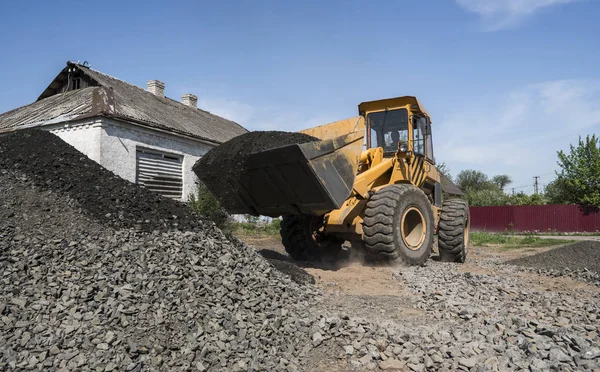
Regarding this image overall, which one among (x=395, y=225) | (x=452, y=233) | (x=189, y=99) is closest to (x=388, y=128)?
(x=395, y=225)

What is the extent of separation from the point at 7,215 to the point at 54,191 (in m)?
0.81

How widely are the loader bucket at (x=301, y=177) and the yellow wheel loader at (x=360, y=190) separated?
15 millimetres

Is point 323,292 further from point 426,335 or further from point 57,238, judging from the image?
point 57,238

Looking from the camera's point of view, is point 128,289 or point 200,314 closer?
point 200,314

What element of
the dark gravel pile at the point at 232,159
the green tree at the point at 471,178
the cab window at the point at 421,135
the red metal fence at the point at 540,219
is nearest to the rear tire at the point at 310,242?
the dark gravel pile at the point at 232,159

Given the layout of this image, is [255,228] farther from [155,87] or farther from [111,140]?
[155,87]

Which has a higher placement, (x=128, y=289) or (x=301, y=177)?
(x=301, y=177)

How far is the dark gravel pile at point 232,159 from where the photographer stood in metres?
6.53

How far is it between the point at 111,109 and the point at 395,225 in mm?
9376

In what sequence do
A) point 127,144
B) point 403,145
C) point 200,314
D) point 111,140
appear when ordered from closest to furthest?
point 200,314 → point 403,145 → point 111,140 → point 127,144

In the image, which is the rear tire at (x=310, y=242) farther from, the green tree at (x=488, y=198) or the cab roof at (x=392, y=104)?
the green tree at (x=488, y=198)

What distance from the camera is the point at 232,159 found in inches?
265

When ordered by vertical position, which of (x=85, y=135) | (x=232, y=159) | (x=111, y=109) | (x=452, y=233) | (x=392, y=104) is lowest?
(x=452, y=233)

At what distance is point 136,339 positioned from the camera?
358 cm
